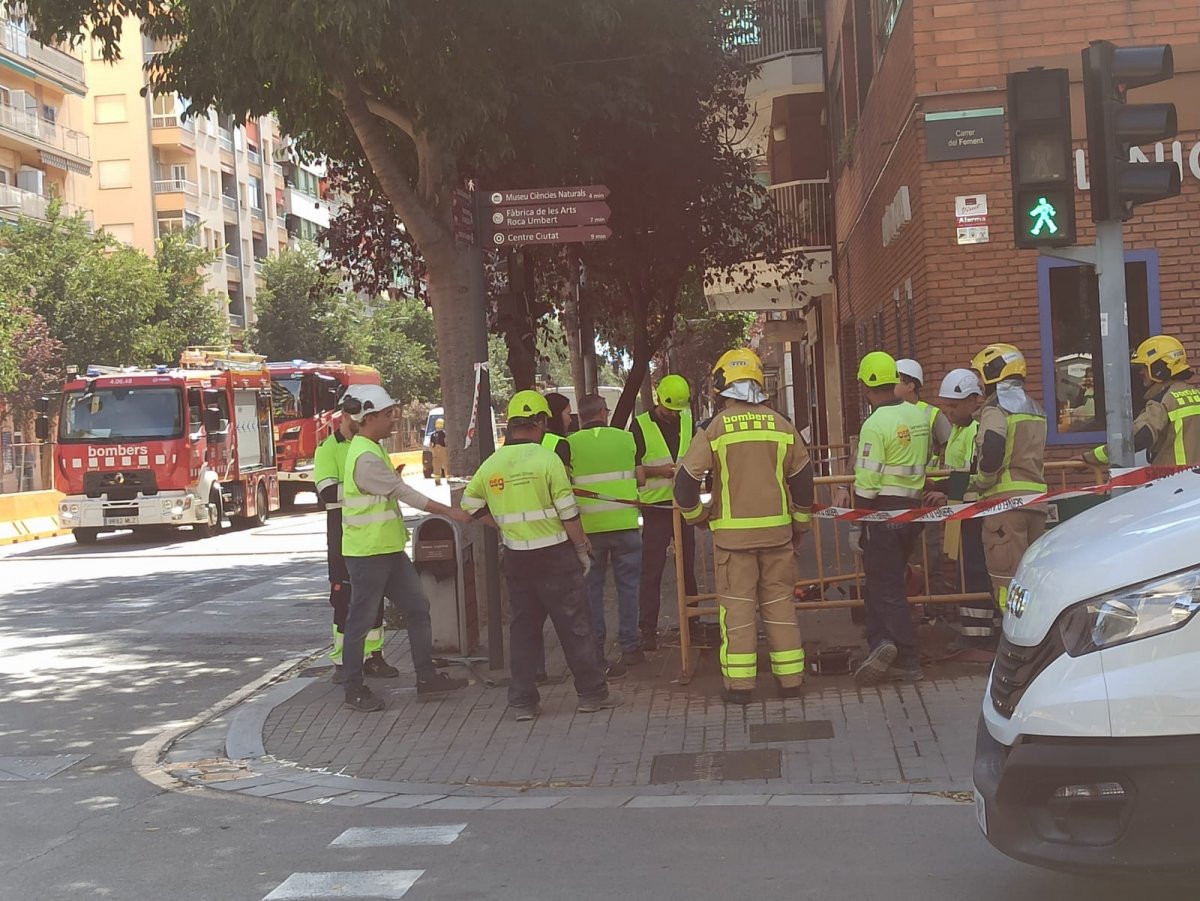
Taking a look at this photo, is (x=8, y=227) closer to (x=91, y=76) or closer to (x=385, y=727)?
(x=91, y=76)

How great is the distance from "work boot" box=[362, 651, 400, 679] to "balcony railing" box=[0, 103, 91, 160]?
43.3 meters

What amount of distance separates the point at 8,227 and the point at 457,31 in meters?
35.7

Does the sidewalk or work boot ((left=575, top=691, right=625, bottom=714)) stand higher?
work boot ((left=575, top=691, right=625, bottom=714))

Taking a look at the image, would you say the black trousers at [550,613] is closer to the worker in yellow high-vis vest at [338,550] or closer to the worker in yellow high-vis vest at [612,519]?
the worker in yellow high-vis vest at [612,519]

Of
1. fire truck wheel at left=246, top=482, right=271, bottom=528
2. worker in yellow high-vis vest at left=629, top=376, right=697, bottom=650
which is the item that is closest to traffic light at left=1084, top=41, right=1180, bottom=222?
worker in yellow high-vis vest at left=629, top=376, right=697, bottom=650

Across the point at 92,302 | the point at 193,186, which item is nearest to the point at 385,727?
the point at 92,302

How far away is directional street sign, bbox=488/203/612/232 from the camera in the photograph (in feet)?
32.6

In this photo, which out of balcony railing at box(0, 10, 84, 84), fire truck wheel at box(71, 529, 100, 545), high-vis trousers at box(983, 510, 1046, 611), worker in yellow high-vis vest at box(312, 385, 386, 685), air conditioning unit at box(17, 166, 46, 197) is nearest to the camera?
high-vis trousers at box(983, 510, 1046, 611)

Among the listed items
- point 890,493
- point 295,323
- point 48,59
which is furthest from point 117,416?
point 295,323

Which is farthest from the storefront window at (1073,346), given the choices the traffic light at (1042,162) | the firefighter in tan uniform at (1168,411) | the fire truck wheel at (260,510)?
the fire truck wheel at (260,510)

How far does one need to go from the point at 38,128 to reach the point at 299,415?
23371 millimetres

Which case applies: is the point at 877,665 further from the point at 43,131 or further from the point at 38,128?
the point at 43,131

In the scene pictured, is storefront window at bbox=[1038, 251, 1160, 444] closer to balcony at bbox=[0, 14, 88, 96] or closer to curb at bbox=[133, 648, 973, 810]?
curb at bbox=[133, 648, 973, 810]

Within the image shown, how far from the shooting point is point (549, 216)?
32.8 ft
